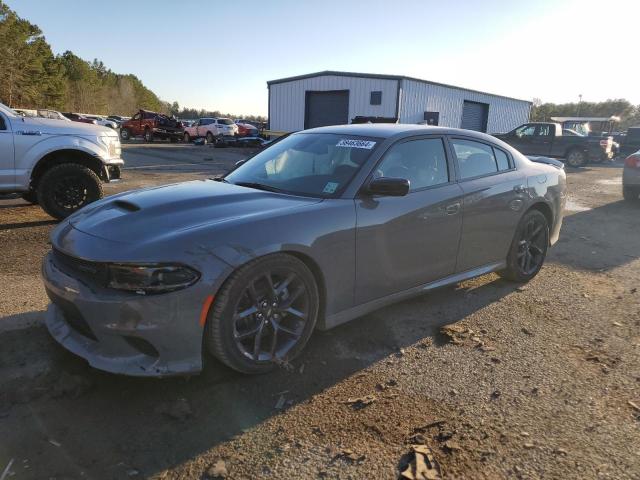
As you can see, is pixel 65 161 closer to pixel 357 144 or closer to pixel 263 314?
pixel 357 144

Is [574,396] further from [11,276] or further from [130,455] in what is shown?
[11,276]

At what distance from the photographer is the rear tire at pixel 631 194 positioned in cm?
1045

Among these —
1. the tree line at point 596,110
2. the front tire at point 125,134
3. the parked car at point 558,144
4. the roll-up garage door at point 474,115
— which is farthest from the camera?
the tree line at point 596,110

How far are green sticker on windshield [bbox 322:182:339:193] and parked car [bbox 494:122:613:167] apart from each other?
19.0 meters

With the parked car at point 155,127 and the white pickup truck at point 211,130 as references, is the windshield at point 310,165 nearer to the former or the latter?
the white pickup truck at point 211,130

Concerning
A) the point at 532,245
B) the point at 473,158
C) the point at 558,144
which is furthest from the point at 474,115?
the point at 473,158

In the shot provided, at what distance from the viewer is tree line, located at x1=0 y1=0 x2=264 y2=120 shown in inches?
1917

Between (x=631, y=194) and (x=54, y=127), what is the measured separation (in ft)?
38.4

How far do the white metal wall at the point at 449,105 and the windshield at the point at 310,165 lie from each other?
21.6 m

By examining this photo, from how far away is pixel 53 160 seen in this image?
22.1ft

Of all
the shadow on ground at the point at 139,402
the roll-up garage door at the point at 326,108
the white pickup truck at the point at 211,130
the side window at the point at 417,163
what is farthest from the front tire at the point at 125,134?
the side window at the point at 417,163

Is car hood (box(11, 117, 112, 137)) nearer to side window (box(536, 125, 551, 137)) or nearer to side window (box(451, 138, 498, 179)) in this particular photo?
side window (box(451, 138, 498, 179))

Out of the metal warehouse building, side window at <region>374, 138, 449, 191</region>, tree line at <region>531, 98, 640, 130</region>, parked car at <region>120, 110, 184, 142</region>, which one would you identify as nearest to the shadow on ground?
side window at <region>374, 138, 449, 191</region>

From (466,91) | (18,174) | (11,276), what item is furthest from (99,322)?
(466,91)
